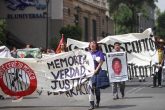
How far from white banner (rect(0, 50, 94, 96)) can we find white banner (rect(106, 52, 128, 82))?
7.21 ft

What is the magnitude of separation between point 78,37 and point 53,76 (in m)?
34.2

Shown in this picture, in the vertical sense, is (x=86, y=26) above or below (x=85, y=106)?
above

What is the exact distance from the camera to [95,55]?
15.1 m

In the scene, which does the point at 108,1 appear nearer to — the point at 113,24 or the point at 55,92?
the point at 113,24

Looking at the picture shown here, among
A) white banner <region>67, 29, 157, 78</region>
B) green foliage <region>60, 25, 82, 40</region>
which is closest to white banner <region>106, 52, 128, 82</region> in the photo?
white banner <region>67, 29, 157, 78</region>

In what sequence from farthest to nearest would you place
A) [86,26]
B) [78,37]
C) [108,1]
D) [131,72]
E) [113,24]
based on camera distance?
[113,24] < [108,1] < [86,26] < [78,37] < [131,72]

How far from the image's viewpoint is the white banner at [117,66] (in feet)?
57.7

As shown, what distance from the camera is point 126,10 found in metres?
80.5

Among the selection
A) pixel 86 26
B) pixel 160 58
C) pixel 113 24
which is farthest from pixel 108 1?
pixel 160 58

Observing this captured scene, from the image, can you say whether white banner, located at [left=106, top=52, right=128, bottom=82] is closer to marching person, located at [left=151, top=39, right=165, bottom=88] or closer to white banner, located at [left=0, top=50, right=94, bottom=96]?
white banner, located at [left=0, top=50, right=94, bottom=96]

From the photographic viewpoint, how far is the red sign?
50.7 feet

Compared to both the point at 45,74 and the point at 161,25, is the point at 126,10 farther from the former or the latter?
the point at 45,74

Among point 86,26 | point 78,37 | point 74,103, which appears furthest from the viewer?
point 86,26

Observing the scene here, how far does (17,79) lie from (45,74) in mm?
768
